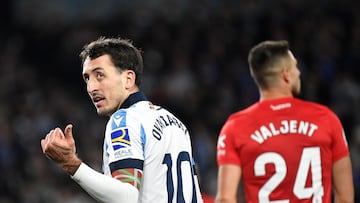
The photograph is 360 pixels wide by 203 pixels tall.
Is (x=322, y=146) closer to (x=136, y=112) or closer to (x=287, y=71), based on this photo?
(x=287, y=71)

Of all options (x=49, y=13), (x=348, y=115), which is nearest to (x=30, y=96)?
(x=49, y=13)

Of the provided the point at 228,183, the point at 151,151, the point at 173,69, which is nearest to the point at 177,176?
the point at 151,151

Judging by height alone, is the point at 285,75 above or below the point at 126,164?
above

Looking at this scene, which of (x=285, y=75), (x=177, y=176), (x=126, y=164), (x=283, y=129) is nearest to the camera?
(x=126, y=164)

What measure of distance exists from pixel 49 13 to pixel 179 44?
3124mm

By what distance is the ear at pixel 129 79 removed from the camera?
14.6 feet

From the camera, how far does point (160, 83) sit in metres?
12.2

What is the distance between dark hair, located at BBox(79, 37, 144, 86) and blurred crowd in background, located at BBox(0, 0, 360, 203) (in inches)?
224

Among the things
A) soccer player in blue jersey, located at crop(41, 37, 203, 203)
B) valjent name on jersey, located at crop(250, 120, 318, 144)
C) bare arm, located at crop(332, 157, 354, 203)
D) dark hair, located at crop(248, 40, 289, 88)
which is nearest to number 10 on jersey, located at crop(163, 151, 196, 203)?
soccer player in blue jersey, located at crop(41, 37, 203, 203)

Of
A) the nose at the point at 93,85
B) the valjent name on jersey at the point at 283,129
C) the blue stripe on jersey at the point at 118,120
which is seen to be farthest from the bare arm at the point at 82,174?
the valjent name on jersey at the point at 283,129

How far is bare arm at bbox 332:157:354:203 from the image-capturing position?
5.26 m

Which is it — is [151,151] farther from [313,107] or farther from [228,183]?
[313,107]

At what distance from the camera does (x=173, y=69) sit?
1238cm

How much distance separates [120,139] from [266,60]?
67.5 inches
